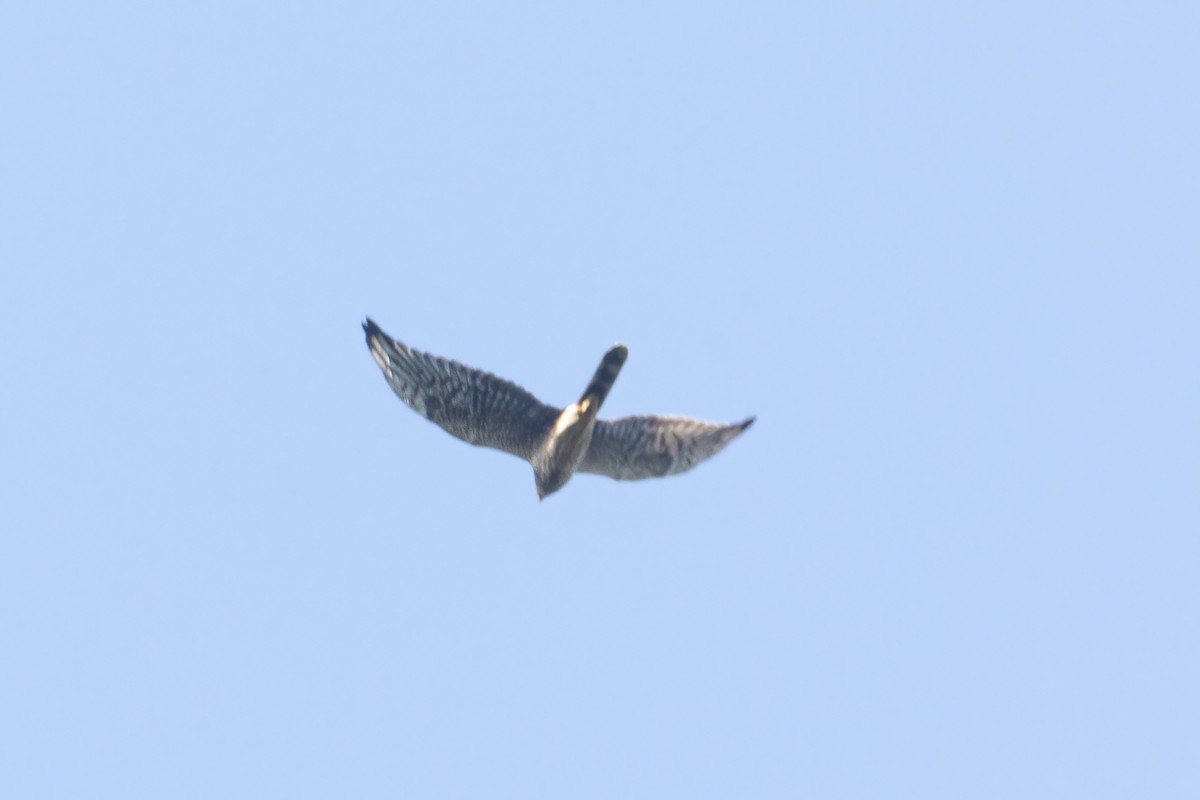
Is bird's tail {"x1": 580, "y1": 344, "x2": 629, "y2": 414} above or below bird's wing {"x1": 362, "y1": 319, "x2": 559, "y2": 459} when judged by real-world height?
above

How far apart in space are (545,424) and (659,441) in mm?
1524

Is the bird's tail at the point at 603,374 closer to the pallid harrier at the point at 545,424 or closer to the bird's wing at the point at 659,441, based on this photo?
the pallid harrier at the point at 545,424

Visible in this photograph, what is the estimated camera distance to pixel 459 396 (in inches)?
1054

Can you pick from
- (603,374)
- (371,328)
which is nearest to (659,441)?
(603,374)

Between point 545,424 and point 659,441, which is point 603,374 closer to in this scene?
point 545,424

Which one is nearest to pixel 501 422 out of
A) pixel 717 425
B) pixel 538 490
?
pixel 538 490

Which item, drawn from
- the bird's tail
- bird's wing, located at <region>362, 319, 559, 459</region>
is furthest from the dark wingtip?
the bird's tail

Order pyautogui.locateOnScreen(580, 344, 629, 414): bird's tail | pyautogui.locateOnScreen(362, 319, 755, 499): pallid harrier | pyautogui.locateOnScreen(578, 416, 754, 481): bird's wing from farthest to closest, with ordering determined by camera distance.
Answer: pyautogui.locateOnScreen(578, 416, 754, 481): bird's wing < pyautogui.locateOnScreen(362, 319, 755, 499): pallid harrier < pyautogui.locateOnScreen(580, 344, 629, 414): bird's tail

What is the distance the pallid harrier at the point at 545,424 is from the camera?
2653 cm

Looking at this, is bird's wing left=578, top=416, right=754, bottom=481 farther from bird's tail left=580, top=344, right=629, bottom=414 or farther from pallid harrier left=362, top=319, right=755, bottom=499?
bird's tail left=580, top=344, right=629, bottom=414

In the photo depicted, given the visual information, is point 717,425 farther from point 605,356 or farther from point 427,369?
point 427,369

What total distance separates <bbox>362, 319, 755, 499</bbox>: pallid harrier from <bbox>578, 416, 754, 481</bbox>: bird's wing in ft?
0.04

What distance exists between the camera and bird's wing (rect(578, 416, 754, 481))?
88.8 feet

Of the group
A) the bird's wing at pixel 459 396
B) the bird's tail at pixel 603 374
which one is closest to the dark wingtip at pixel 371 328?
the bird's wing at pixel 459 396
